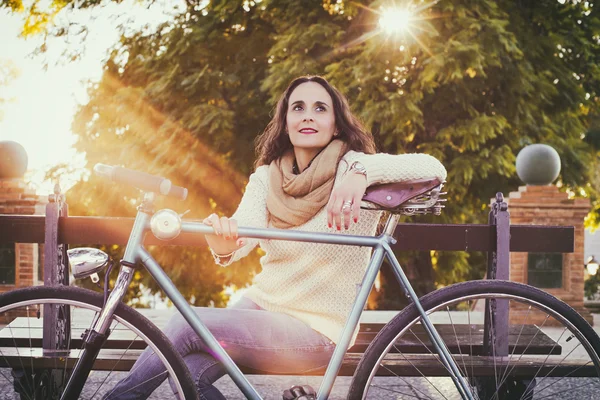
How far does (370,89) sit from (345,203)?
7.13 meters

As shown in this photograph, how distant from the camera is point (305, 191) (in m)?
2.50

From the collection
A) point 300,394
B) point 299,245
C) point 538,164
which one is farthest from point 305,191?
point 538,164

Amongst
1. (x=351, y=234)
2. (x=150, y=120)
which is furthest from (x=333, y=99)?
(x=150, y=120)

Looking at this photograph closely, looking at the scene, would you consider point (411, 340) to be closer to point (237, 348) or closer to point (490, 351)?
point (490, 351)

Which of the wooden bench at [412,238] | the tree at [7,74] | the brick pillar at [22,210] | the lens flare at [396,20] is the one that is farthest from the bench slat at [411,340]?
the tree at [7,74]

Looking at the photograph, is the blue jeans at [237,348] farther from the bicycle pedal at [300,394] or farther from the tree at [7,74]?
the tree at [7,74]

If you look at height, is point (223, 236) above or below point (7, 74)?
below

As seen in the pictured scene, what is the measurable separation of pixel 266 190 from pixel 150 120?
8610 millimetres

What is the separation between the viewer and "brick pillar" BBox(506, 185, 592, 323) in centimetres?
861

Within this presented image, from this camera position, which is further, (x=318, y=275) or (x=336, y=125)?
(x=336, y=125)

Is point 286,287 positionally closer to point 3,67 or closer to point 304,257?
point 304,257

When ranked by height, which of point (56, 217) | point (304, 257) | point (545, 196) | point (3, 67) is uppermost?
point (3, 67)

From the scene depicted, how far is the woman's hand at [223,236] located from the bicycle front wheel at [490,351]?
578mm

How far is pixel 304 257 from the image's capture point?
2469 millimetres
